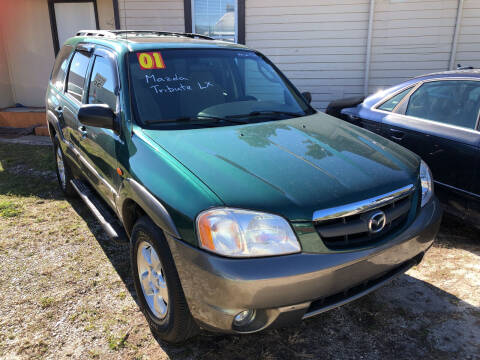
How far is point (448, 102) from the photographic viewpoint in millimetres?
3799

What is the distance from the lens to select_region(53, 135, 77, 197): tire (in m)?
4.60

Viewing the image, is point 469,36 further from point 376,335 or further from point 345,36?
point 376,335

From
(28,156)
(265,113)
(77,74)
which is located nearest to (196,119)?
(265,113)

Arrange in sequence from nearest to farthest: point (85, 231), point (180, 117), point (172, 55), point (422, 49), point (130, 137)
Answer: point (130, 137), point (180, 117), point (172, 55), point (85, 231), point (422, 49)

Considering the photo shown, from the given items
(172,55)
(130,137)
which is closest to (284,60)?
(172,55)

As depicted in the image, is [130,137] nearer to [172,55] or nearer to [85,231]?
[172,55]


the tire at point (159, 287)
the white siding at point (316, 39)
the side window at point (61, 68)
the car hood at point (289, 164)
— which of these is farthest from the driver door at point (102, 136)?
the white siding at point (316, 39)

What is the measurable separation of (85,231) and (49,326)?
58.1 inches

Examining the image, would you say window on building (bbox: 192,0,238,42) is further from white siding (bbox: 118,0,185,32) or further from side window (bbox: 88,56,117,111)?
side window (bbox: 88,56,117,111)

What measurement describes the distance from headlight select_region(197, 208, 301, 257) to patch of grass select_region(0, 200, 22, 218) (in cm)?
346

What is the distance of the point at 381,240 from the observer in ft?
7.20

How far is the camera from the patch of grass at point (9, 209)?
4461 millimetres

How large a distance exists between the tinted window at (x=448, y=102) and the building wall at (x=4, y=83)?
9847 mm

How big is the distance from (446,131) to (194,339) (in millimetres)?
2863
